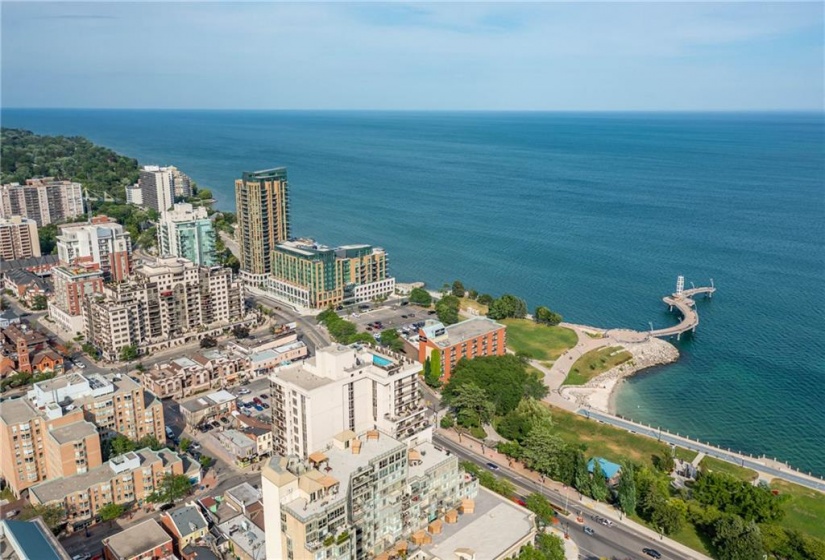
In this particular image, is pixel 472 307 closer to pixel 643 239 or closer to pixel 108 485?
pixel 108 485

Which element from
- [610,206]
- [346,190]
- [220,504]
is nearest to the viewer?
[220,504]

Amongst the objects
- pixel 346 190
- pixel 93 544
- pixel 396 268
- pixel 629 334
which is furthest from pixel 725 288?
pixel 346 190

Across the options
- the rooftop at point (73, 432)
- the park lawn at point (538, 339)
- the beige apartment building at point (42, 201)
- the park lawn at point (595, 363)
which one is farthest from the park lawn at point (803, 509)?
the beige apartment building at point (42, 201)

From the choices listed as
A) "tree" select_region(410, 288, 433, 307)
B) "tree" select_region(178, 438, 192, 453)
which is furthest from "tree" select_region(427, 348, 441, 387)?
"tree" select_region(178, 438, 192, 453)

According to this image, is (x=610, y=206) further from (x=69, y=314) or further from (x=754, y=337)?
(x=69, y=314)

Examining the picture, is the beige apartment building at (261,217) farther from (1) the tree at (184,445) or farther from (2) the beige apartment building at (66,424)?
(1) the tree at (184,445)
